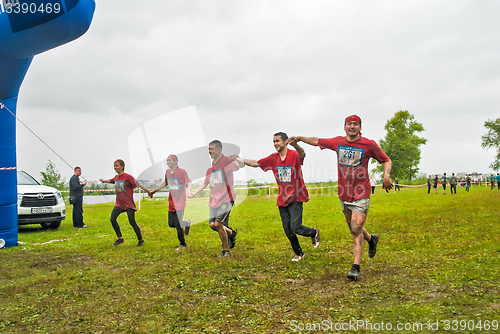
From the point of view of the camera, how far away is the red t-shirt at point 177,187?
27.6 ft

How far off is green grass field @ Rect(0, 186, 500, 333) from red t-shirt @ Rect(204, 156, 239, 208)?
1182 mm

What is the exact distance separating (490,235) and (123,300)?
8564 millimetres

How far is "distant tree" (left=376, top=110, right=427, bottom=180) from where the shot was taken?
195ft

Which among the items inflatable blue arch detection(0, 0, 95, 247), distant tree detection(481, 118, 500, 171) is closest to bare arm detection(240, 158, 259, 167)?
inflatable blue arch detection(0, 0, 95, 247)

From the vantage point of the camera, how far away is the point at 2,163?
27.9ft

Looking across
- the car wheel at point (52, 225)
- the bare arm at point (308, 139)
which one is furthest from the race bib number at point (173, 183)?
the car wheel at point (52, 225)

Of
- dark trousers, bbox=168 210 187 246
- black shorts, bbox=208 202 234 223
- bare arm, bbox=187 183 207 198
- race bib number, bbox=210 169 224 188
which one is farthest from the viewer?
dark trousers, bbox=168 210 187 246

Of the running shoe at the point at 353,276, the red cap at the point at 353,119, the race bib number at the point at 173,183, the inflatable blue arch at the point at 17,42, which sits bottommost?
the running shoe at the point at 353,276

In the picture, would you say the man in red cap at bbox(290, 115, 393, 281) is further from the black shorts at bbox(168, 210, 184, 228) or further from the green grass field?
the black shorts at bbox(168, 210, 184, 228)

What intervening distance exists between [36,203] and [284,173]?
9951 millimetres

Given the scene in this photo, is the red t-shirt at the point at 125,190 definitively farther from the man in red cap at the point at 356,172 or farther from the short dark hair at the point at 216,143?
the man in red cap at the point at 356,172

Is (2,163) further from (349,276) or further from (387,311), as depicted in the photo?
(387,311)

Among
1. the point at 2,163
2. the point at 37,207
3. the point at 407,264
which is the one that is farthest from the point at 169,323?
the point at 37,207

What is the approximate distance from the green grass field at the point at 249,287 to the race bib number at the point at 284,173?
1.52 metres
